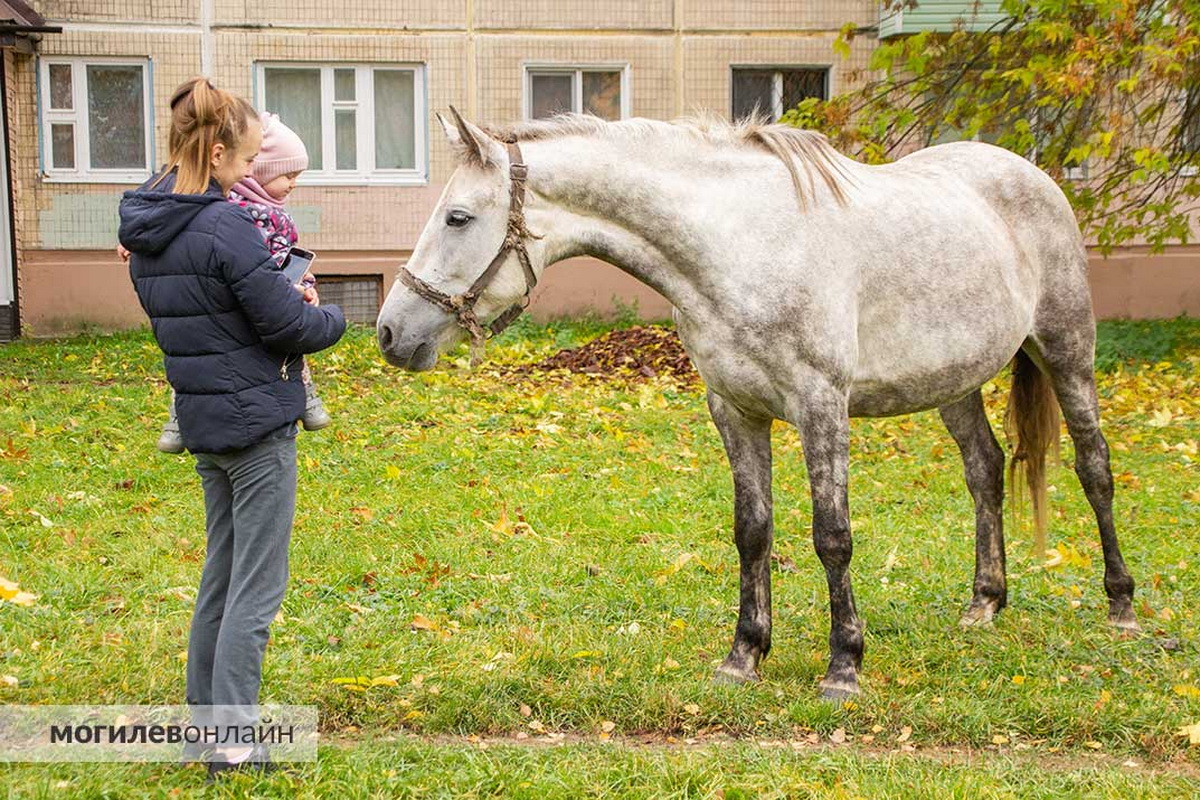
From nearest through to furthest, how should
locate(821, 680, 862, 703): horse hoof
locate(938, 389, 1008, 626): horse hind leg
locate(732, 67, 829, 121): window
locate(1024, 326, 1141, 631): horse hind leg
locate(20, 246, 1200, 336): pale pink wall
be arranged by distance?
locate(821, 680, 862, 703): horse hoof → locate(1024, 326, 1141, 631): horse hind leg → locate(938, 389, 1008, 626): horse hind leg → locate(20, 246, 1200, 336): pale pink wall → locate(732, 67, 829, 121): window

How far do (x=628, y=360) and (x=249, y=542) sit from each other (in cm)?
1019

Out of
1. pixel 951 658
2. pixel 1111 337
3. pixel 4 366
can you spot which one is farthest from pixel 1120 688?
pixel 4 366

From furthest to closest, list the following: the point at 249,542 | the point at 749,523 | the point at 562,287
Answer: the point at 562,287
the point at 749,523
the point at 249,542

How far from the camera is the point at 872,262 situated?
4.87 metres

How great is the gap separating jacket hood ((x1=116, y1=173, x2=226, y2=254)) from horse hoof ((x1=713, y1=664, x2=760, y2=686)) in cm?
267

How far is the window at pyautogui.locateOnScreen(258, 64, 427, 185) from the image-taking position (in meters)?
17.3

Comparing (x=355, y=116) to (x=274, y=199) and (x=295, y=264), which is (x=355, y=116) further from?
(x=295, y=264)

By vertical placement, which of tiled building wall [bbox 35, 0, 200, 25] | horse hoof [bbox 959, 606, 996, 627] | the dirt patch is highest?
tiled building wall [bbox 35, 0, 200, 25]

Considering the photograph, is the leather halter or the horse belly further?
the horse belly

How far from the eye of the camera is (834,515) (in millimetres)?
4766

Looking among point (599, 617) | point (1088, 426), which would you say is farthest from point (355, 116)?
point (1088, 426)

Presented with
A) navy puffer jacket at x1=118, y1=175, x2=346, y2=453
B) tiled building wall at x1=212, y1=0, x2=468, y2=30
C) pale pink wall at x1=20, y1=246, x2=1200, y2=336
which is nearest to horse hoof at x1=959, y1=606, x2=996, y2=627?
navy puffer jacket at x1=118, y1=175, x2=346, y2=453

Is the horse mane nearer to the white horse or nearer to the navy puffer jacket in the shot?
the white horse

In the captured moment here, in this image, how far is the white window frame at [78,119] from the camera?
16.7 metres
